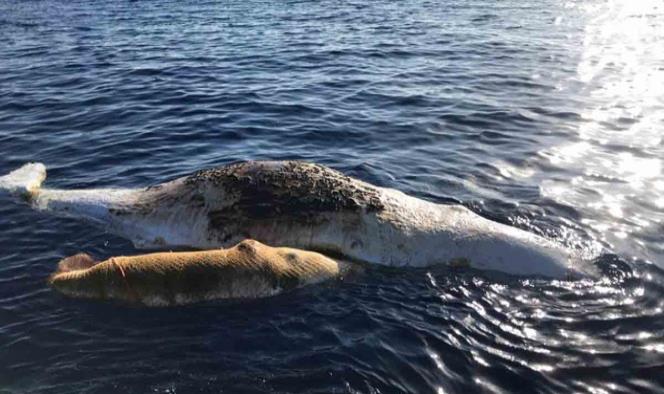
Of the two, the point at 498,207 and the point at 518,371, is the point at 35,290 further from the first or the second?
the point at 498,207

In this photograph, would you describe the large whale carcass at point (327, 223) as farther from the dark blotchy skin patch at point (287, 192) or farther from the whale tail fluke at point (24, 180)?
the whale tail fluke at point (24, 180)

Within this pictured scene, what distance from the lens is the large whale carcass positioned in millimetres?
7832

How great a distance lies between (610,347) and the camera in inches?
253

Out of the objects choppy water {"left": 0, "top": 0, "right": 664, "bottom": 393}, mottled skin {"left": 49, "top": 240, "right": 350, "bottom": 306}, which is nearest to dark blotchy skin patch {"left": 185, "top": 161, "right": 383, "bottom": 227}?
mottled skin {"left": 49, "top": 240, "right": 350, "bottom": 306}

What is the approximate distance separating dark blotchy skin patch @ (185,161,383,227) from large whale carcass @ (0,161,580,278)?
0.04 feet

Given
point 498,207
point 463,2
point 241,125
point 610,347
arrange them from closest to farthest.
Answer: point 610,347 → point 498,207 → point 241,125 → point 463,2

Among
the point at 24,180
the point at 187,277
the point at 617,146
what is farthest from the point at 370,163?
the point at 24,180

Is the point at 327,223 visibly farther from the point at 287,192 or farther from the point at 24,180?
the point at 24,180

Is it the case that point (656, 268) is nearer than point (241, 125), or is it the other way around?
point (656, 268)

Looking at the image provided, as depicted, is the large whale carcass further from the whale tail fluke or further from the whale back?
the whale tail fluke

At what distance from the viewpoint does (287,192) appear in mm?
8086

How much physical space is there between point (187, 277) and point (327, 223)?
184 cm

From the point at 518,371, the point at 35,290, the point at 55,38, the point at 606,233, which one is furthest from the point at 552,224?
the point at 55,38

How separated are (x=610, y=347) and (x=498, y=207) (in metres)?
3.33
